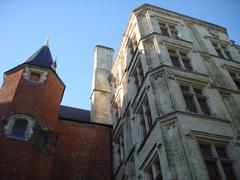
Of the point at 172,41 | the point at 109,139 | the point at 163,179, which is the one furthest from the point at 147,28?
the point at 163,179

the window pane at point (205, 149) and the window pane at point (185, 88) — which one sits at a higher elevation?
the window pane at point (185, 88)

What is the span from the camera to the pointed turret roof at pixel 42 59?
863 inches

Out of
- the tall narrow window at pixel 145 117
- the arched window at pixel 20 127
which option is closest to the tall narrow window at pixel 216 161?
the tall narrow window at pixel 145 117

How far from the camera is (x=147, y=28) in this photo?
66.6ft

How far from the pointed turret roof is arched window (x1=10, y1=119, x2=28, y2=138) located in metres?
5.26

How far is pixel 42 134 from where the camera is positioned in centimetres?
1725

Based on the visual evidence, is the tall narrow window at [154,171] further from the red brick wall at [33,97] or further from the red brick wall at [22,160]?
the red brick wall at [33,97]

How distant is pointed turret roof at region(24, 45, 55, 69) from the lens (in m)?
21.9

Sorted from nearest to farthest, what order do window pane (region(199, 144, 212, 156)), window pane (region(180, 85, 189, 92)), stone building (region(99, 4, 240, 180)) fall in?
stone building (region(99, 4, 240, 180)) → window pane (region(199, 144, 212, 156)) → window pane (region(180, 85, 189, 92))

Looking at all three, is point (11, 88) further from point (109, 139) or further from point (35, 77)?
point (109, 139)

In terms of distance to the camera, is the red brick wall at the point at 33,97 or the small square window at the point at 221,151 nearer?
the small square window at the point at 221,151

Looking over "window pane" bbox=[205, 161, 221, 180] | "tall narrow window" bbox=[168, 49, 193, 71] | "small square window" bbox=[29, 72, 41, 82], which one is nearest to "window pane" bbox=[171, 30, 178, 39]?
"tall narrow window" bbox=[168, 49, 193, 71]

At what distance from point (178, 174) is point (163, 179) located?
2.70 feet

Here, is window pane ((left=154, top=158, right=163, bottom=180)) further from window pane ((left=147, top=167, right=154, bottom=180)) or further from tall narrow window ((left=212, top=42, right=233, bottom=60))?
tall narrow window ((left=212, top=42, right=233, bottom=60))
